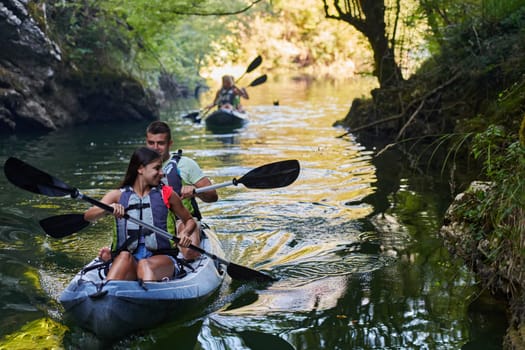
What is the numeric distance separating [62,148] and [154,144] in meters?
8.89

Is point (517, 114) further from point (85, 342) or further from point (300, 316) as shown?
point (85, 342)

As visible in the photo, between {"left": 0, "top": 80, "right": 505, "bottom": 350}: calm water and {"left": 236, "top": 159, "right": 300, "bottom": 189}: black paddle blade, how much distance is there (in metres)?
0.81

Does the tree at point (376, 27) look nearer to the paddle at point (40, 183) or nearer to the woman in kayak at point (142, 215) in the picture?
the woman in kayak at point (142, 215)

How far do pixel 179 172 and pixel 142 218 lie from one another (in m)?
0.91

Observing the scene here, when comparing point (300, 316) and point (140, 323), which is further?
point (300, 316)

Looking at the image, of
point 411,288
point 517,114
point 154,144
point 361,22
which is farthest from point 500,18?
point 154,144

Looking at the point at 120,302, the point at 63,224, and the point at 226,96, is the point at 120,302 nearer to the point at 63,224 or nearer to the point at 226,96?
the point at 63,224

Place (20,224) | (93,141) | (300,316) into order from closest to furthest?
(300,316), (20,224), (93,141)

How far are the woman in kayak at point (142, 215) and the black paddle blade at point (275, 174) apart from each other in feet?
2.97

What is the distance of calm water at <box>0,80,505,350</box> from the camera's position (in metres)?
4.44

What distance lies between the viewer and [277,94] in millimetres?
27391

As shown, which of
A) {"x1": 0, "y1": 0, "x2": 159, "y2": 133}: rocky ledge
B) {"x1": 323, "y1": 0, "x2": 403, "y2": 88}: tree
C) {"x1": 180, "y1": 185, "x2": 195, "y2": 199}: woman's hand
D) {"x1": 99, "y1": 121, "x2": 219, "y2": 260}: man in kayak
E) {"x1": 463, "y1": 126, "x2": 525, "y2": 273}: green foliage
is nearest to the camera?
{"x1": 463, "y1": 126, "x2": 525, "y2": 273}: green foliage

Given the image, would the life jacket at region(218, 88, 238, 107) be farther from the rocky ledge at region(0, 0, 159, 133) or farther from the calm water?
the calm water

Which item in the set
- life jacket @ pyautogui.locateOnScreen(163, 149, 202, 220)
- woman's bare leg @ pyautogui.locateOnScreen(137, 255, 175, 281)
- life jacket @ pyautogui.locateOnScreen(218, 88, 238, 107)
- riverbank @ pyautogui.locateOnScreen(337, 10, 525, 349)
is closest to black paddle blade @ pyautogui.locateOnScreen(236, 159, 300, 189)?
life jacket @ pyautogui.locateOnScreen(163, 149, 202, 220)
